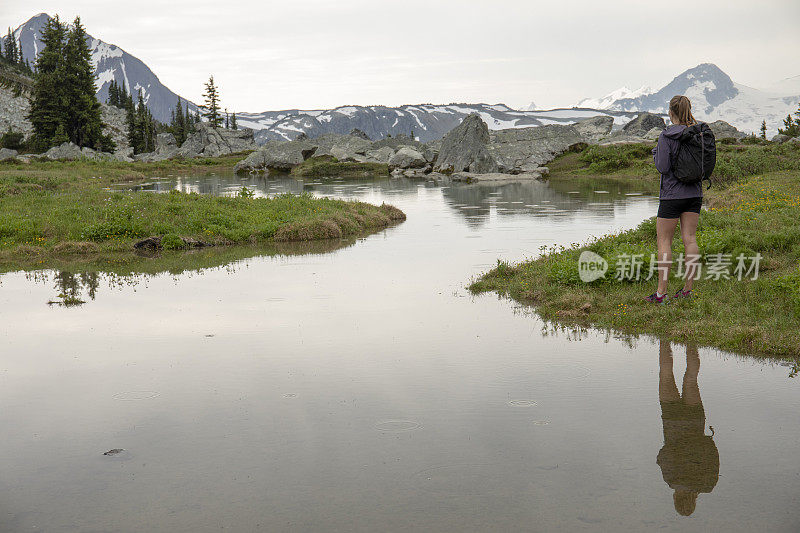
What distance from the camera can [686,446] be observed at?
213 inches

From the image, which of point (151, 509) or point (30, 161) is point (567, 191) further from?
point (30, 161)

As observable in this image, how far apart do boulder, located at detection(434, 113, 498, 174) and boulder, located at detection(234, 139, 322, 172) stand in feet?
73.2

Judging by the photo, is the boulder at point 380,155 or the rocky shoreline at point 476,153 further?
the boulder at point 380,155

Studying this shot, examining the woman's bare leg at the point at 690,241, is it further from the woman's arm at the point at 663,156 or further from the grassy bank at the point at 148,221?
the grassy bank at the point at 148,221

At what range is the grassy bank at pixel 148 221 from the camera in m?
18.7

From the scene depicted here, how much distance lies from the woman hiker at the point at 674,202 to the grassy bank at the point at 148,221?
13263 millimetres

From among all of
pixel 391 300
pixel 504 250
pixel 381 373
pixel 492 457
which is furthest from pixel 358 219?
pixel 492 457

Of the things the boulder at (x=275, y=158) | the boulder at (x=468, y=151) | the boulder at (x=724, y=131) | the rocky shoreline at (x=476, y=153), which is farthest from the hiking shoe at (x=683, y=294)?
the boulder at (x=275, y=158)

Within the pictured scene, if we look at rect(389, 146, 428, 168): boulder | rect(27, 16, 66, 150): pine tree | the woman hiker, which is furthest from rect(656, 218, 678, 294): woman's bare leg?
rect(27, 16, 66, 150): pine tree

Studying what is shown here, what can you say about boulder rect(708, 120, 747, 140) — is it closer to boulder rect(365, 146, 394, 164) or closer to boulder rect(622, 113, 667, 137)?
boulder rect(622, 113, 667, 137)

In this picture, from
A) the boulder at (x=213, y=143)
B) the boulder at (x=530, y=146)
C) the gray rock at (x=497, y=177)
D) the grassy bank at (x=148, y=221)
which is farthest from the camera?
the boulder at (x=213, y=143)

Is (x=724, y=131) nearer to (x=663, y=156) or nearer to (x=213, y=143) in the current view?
(x=663, y=156)

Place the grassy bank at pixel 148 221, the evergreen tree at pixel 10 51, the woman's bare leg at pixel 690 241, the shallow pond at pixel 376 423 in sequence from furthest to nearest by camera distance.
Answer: the evergreen tree at pixel 10 51
the grassy bank at pixel 148 221
the woman's bare leg at pixel 690 241
the shallow pond at pixel 376 423

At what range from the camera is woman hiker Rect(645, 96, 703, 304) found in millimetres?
9484
